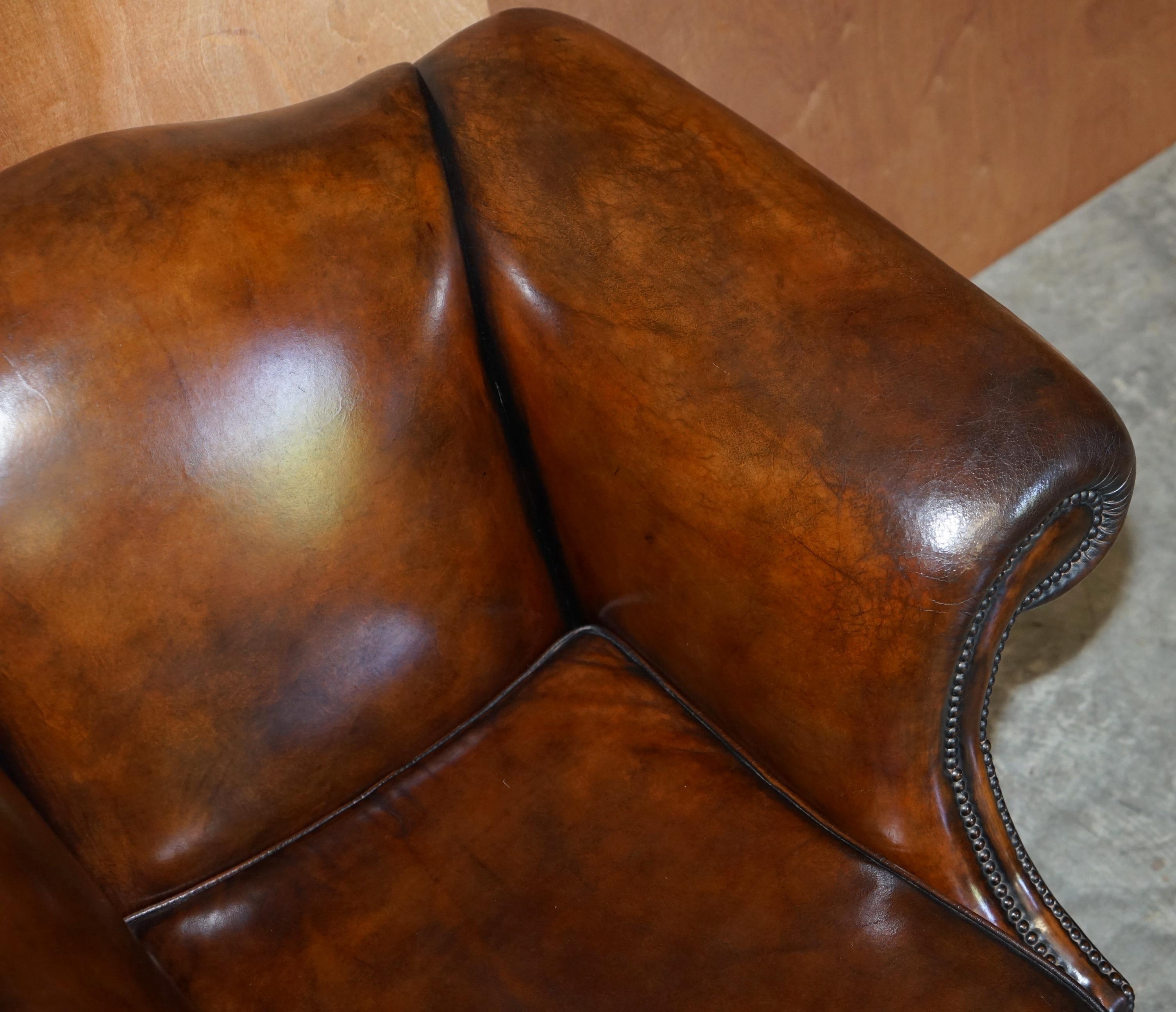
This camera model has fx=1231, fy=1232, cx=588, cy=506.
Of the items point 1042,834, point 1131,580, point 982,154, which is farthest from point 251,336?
point 982,154

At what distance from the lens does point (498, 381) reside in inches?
40.0

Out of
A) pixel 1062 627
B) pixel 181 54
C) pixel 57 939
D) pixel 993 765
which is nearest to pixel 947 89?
pixel 1062 627

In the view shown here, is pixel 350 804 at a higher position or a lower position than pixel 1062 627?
higher

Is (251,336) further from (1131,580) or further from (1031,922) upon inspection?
(1131,580)

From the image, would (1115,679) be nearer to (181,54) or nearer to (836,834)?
(836,834)

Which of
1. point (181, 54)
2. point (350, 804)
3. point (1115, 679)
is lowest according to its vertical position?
point (1115, 679)

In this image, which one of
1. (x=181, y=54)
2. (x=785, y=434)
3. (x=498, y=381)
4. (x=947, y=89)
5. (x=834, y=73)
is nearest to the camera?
(x=785, y=434)

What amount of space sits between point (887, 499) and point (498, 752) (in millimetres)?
417

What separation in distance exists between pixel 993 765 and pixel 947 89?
129 cm

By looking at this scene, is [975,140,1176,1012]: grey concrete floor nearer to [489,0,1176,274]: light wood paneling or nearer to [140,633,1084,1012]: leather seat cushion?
[489,0,1176,274]: light wood paneling

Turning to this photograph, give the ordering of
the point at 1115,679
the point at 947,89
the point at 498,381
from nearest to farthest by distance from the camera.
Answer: the point at 498,381
the point at 1115,679
the point at 947,89

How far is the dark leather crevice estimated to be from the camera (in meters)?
0.99

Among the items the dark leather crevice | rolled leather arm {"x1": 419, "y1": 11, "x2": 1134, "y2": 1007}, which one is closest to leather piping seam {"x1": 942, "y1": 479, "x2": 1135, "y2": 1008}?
rolled leather arm {"x1": 419, "y1": 11, "x2": 1134, "y2": 1007}

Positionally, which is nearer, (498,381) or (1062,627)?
(498,381)
